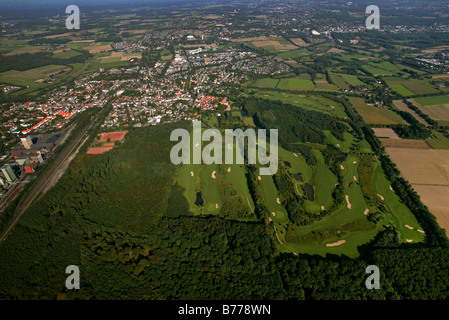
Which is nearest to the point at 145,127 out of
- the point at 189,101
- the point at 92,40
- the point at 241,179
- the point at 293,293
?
the point at 189,101

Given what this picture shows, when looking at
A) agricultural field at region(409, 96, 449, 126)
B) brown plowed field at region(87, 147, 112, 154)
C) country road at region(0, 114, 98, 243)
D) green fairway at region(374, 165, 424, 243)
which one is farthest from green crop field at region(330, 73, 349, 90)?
country road at region(0, 114, 98, 243)

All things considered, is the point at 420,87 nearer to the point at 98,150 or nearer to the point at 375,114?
the point at 375,114

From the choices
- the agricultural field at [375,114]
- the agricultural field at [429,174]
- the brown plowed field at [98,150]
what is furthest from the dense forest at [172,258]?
the agricultural field at [375,114]

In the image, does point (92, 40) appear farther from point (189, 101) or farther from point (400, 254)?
point (400, 254)

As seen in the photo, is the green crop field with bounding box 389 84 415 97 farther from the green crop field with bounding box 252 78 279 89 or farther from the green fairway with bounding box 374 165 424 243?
the green fairway with bounding box 374 165 424 243

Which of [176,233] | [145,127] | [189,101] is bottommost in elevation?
[176,233]

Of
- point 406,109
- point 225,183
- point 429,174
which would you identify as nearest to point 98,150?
point 225,183
